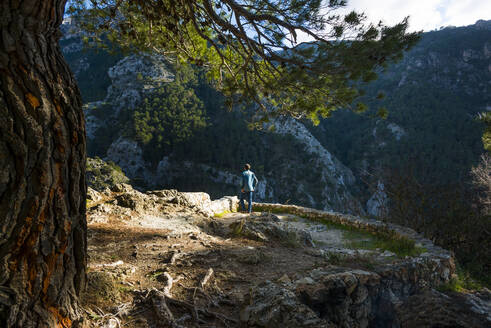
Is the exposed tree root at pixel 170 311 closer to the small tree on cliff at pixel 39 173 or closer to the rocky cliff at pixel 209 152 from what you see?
the small tree on cliff at pixel 39 173

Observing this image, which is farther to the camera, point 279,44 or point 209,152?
point 209,152

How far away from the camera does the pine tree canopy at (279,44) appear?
291cm

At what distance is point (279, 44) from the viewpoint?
3.22 metres

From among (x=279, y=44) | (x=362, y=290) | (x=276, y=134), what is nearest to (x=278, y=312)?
(x=362, y=290)

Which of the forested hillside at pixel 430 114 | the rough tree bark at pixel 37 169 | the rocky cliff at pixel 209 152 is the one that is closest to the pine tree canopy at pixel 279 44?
the rough tree bark at pixel 37 169

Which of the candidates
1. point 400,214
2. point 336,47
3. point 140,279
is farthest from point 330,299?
point 400,214

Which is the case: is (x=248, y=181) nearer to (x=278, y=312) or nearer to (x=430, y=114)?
(x=278, y=312)

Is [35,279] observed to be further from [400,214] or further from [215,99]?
[215,99]

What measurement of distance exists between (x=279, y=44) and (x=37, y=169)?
9.80 feet

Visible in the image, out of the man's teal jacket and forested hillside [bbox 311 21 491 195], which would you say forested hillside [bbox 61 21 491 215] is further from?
the man's teal jacket

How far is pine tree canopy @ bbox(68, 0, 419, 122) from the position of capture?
2.91m

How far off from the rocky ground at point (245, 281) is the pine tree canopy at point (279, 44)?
2284 millimetres

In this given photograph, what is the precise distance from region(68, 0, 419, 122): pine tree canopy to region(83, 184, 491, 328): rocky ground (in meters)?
2.28

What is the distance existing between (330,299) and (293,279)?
42 centimetres
